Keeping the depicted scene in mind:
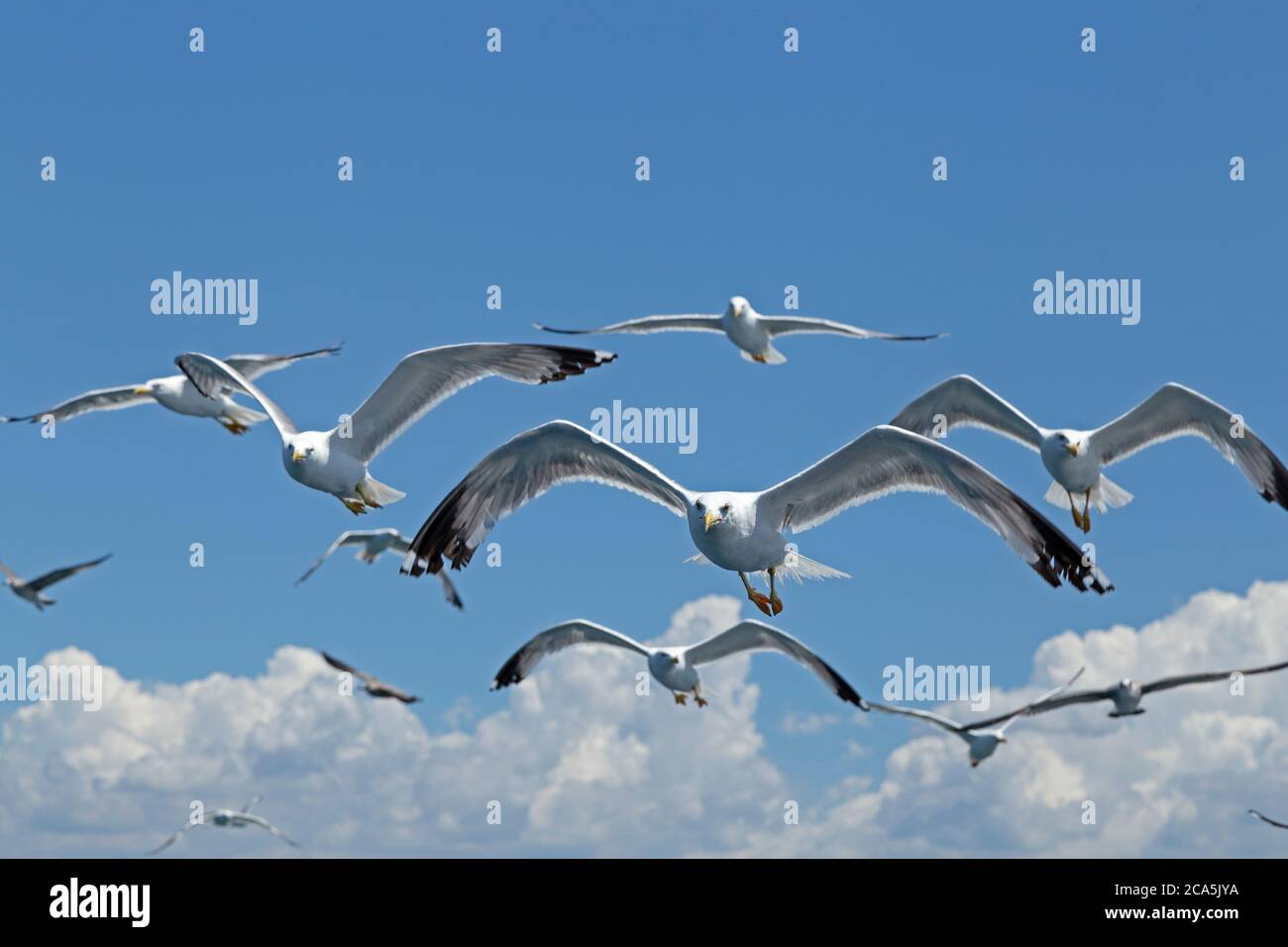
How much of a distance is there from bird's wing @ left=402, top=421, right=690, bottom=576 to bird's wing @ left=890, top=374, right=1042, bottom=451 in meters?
6.68

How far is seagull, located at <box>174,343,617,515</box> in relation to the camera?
43.6 ft

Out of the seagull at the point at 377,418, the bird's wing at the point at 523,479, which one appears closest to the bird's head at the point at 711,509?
the bird's wing at the point at 523,479

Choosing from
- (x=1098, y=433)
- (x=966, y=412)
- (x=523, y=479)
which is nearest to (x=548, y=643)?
(x=966, y=412)

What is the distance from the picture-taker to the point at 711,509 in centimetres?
1136

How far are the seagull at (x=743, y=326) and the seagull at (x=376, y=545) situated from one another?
4277 millimetres

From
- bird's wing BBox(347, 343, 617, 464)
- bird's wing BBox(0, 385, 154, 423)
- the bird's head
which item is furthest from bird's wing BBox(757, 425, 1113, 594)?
bird's wing BBox(0, 385, 154, 423)

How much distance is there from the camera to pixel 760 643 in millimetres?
17688

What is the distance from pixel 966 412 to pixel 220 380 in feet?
30.9

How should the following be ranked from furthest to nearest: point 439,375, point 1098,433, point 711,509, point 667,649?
1. point 667,649
2. point 1098,433
3. point 439,375
4. point 711,509

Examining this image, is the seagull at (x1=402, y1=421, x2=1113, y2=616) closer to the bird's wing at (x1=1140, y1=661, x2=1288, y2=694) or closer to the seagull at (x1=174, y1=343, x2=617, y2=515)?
the seagull at (x1=174, y1=343, x2=617, y2=515)

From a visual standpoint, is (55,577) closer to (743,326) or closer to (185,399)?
(185,399)

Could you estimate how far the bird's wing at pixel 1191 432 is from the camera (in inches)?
678

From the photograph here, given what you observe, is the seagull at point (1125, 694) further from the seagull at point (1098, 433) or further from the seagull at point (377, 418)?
the seagull at point (377, 418)

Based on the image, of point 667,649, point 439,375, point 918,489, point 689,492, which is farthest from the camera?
point 667,649
